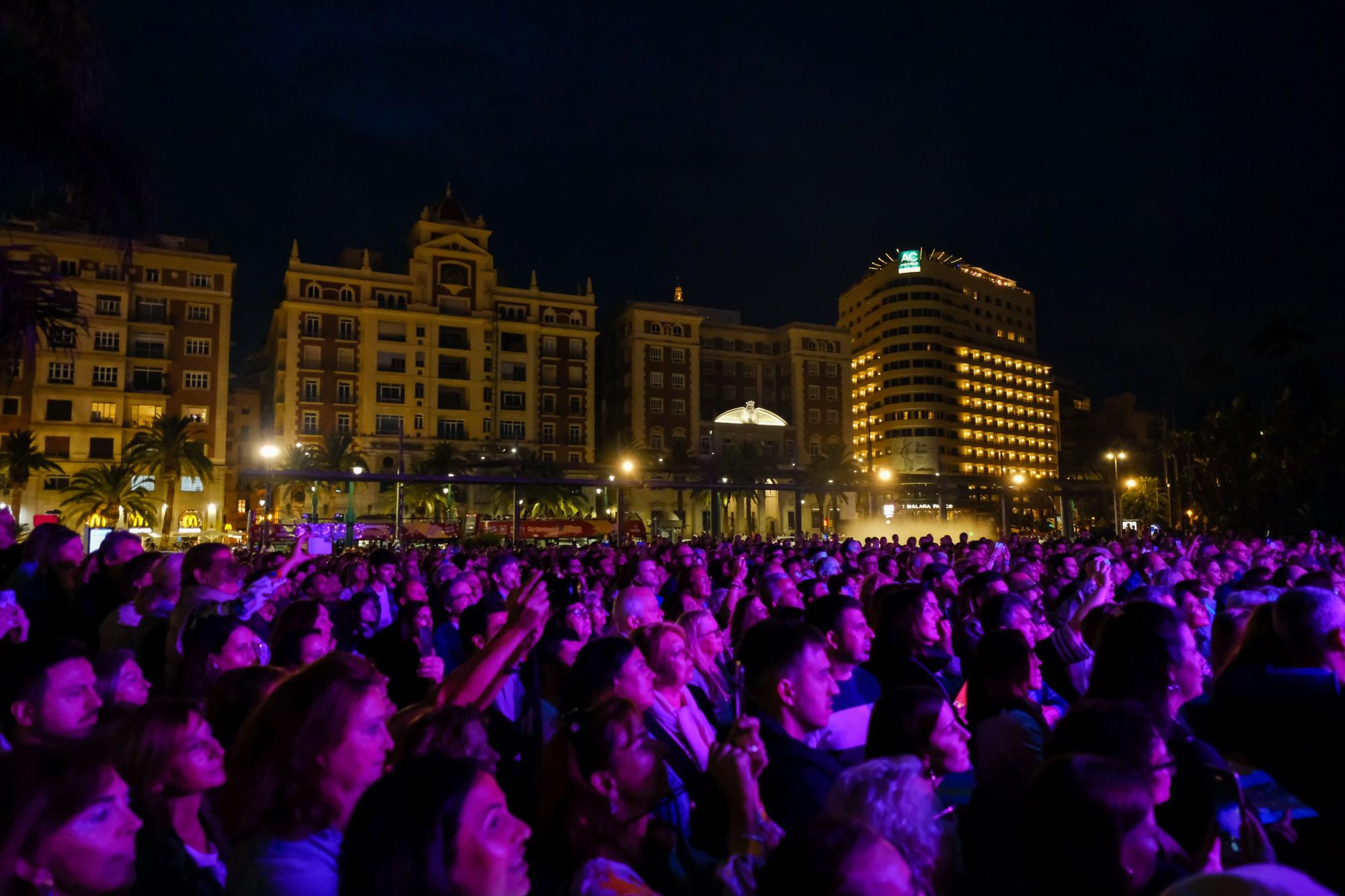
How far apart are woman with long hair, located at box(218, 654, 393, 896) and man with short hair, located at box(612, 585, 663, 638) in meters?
3.53

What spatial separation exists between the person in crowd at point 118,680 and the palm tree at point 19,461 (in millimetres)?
60817

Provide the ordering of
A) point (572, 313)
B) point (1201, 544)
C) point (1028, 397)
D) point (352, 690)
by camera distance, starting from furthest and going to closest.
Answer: point (1028, 397) → point (572, 313) → point (1201, 544) → point (352, 690)

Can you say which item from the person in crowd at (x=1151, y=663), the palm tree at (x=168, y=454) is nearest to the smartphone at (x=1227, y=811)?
the person in crowd at (x=1151, y=663)

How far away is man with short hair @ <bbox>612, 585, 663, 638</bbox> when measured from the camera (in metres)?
6.12

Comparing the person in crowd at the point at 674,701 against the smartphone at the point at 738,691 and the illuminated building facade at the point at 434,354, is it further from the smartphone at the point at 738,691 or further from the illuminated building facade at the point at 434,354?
the illuminated building facade at the point at 434,354

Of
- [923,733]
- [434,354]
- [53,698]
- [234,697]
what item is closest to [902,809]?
[923,733]


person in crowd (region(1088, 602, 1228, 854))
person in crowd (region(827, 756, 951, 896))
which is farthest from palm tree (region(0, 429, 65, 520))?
person in crowd (region(827, 756, 951, 896))

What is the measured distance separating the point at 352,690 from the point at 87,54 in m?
6.99

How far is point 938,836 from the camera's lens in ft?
7.30

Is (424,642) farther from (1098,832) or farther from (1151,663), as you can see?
(1098,832)

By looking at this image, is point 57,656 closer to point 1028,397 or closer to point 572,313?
point 572,313

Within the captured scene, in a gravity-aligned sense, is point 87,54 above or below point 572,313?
below

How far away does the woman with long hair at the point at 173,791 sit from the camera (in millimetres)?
2773

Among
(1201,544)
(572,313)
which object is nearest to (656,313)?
(572,313)
